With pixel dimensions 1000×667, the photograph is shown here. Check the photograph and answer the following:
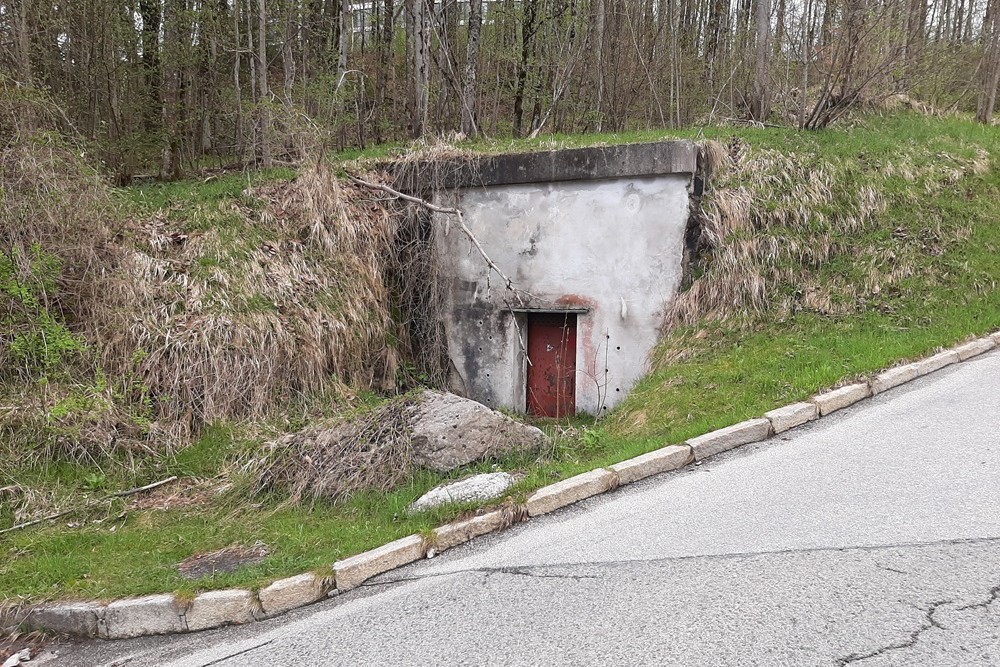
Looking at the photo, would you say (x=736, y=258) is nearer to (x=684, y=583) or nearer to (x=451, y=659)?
(x=684, y=583)

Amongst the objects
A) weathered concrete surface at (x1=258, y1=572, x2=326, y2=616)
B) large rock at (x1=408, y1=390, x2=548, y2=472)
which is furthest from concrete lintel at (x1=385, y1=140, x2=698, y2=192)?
weathered concrete surface at (x1=258, y1=572, x2=326, y2=616)

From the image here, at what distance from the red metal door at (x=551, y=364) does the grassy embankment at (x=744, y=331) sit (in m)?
1.56

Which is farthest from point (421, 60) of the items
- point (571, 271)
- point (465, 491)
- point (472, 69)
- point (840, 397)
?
point (465, 491)

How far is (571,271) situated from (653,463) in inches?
173

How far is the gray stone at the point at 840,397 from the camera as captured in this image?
6289mm

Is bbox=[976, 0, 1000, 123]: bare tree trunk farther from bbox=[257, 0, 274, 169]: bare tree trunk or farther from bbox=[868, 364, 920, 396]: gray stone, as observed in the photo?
bbox=[257, 0, 274, 169]: bare tree trunk

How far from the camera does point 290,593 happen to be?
4.36m

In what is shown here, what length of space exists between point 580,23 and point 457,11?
2869 mm

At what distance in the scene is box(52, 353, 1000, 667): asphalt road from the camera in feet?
10.3

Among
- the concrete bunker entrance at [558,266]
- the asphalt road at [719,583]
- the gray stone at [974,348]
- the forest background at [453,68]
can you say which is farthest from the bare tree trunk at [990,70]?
the asphalt road at [719,583]

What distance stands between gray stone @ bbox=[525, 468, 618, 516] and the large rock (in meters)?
0.92

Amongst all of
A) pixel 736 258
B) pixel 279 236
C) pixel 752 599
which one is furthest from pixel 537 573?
pixel 279 236

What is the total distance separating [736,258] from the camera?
342 inches

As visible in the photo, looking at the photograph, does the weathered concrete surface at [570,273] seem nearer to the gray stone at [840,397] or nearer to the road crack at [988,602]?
the gray stone at [840,397]
